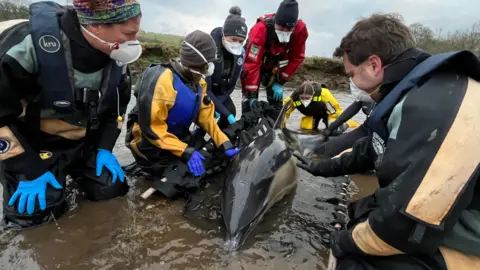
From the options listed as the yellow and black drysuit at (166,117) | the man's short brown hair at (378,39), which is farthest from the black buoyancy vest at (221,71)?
the man's short brown hair at (378,39)

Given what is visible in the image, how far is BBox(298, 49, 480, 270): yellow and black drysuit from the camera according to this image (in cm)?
180

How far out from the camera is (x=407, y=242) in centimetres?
202

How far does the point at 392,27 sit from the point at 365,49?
0.76 ft

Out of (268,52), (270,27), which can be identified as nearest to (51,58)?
(270,27)

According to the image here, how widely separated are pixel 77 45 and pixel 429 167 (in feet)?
10.5

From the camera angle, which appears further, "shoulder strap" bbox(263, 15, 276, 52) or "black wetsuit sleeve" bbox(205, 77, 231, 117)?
"shoulder strap" bbox(263, 15, 276, 52)

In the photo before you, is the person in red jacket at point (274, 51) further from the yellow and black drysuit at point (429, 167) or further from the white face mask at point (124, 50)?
the yellow and black drysuit at point (429, 167)

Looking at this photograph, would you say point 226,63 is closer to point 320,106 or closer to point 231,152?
point 231,152

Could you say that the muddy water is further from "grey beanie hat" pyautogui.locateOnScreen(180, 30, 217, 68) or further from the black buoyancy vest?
the black buoyancy vest

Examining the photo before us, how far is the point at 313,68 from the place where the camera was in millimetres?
19766

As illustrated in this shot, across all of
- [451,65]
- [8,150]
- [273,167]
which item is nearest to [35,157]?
[8,150]

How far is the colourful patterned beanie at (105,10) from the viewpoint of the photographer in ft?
10.00

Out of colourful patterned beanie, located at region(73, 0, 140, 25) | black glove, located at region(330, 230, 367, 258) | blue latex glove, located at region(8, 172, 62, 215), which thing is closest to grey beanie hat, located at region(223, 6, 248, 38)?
colourful patterned beanie, located at region(73, 0, 140, 25)

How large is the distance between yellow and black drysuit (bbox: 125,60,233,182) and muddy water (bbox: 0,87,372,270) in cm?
63
